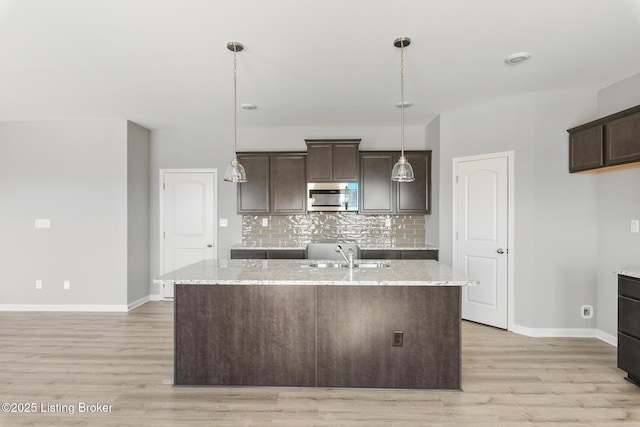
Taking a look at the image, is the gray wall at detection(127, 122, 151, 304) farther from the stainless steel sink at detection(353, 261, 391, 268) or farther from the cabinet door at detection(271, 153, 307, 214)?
the stainless steel sink at detection(353, 261, 391, 268)

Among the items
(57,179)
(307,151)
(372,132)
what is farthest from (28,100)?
(372,132)

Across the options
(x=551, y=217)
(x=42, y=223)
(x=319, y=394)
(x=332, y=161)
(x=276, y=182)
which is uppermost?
(x=332, y=161)

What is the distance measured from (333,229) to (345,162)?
1033mm

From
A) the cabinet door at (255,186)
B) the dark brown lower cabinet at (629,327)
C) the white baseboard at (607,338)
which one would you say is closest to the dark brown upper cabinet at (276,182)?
the cabinet door at (255,186)

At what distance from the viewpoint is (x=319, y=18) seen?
220 centimetres

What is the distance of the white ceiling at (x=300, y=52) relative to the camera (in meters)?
2.12

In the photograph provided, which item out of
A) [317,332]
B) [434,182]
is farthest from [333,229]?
[317,332]

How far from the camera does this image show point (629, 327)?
2.55 metres

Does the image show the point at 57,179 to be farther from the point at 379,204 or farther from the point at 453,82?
the point at 453,82

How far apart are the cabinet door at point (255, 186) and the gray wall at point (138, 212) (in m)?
1.43

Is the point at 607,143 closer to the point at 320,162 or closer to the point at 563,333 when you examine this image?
the point at 563,333

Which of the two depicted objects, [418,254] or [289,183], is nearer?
[418,254]

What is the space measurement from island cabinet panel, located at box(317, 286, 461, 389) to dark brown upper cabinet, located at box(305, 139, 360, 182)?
7.97ft

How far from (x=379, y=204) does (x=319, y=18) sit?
2.88 meters
